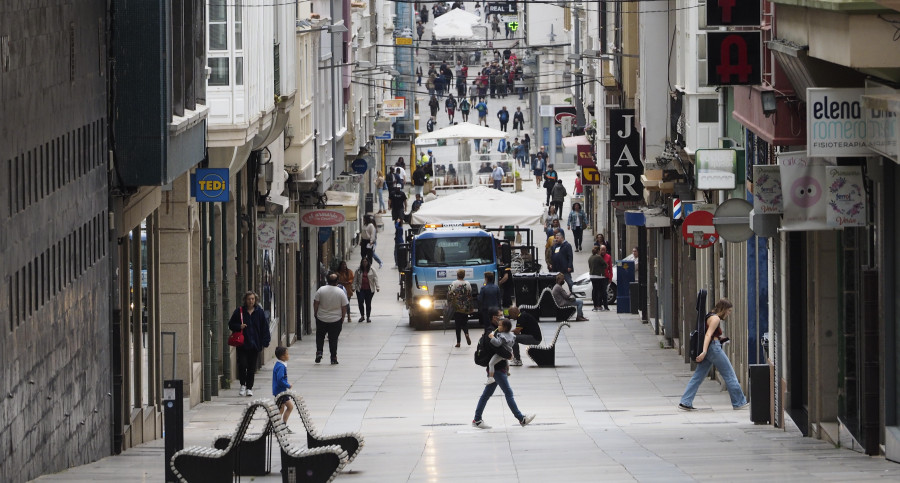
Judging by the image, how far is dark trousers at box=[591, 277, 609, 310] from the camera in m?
39.5

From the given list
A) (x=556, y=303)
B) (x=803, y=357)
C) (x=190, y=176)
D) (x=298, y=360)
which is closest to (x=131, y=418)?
(x=190, y=176)

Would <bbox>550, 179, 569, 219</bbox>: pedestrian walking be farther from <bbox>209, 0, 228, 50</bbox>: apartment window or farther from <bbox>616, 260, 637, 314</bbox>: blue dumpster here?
<bbox>209, 0, 228, 50</bbox>: apartment window

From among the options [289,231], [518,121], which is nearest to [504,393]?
[289,231]

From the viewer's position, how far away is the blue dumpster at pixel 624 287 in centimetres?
3891

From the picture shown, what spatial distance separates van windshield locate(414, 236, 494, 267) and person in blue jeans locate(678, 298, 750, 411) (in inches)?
629

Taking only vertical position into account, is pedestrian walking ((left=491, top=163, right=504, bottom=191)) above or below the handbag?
above

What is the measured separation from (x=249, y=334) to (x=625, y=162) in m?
12.7

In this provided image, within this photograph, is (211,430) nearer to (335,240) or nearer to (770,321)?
(770,321)

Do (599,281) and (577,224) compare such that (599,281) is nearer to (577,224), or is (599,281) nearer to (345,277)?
(345,277)

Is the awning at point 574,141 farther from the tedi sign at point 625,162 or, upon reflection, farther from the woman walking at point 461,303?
the woman walking at point 461,303

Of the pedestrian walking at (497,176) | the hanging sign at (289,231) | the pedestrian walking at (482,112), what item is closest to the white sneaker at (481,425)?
the hanging sign at (289,231)

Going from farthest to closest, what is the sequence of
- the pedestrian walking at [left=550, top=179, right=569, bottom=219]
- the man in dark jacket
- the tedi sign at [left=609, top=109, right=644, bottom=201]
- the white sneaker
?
the pedestrian walking at [left=550, top=179, right=569, bottom=219] < the man in dark jacket < the tedi sign at [left=609, top=109, right=644, bottom=201] < the white sneaker

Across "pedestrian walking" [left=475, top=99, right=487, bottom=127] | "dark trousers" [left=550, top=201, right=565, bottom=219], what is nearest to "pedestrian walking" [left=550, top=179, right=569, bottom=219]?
"dark trousers" [left=550, top=201, right=565, bottom=219]

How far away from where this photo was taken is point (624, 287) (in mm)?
39125
